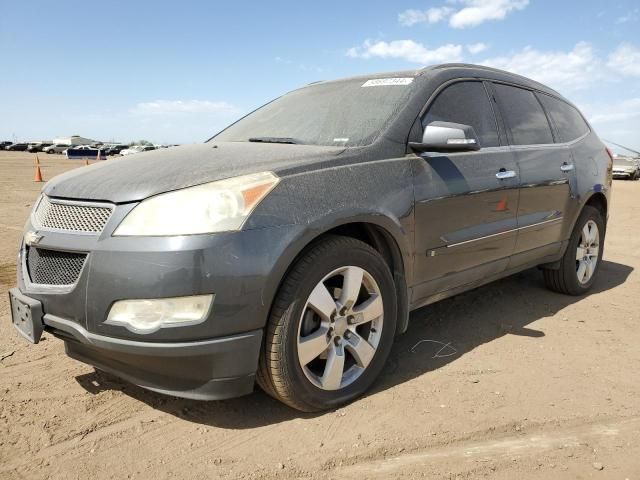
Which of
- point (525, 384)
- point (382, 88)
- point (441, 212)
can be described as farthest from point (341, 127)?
point (525, 384)

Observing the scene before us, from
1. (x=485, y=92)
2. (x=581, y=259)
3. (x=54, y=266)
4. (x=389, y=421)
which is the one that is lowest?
(x=389, y=421)

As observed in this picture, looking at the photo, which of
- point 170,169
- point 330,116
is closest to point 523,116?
point 330,116

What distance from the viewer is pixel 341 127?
303 centimetres

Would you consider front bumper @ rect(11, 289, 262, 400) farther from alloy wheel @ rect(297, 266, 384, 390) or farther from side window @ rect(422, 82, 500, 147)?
side window @ rect(422, 82, 500, 147)

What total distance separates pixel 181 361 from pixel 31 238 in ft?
3.15

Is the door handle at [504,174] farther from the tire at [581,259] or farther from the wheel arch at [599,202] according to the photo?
the wheel arch at [599,202]

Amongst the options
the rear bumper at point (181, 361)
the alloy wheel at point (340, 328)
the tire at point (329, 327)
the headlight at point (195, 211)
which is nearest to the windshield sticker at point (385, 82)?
the tire at point (329, 327)

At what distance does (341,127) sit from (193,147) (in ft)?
2.87

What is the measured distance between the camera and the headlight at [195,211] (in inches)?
81.7

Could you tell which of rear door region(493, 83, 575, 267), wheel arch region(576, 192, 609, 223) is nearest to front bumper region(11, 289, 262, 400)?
rear door region(493, 83, 575, 267)

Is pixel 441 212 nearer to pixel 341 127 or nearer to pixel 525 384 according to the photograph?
pixel 341 127

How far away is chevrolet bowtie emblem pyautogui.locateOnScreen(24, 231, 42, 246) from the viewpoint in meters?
2.35

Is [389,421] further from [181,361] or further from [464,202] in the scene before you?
[464,202]

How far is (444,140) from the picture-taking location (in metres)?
2.79
